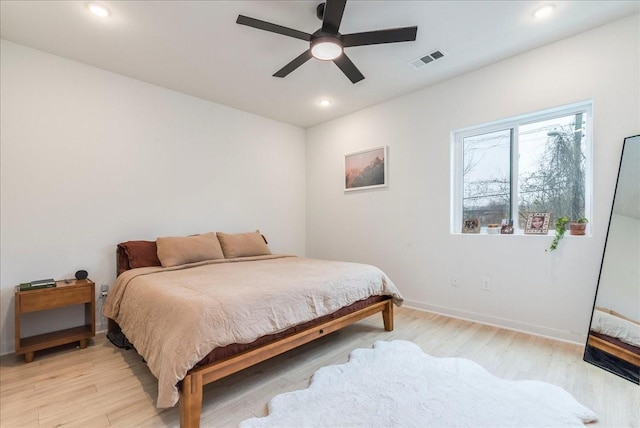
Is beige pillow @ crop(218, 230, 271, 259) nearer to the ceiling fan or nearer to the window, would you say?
the ceiling fan

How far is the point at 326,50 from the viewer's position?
2188 millimetres

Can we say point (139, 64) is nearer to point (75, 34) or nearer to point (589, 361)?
point (75, 34)

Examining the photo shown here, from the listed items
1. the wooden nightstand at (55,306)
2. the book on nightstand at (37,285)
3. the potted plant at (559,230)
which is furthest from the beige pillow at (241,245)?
the potted plant at (559,230)

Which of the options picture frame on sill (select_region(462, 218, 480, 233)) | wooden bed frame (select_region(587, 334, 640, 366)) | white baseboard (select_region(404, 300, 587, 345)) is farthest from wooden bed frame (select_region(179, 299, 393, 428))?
wooden bed frame (select_region(587, 334, 640, 366))

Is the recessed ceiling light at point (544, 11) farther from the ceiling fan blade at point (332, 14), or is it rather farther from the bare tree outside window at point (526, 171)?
the ceiling fan blade at point (332, 14)

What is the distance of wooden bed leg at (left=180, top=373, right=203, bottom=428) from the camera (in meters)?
1.50

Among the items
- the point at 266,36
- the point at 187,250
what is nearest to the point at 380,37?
the point at 266,36

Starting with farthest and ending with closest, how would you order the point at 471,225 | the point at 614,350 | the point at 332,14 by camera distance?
the point at 471,225
the point at 614,350
the point at 332,14

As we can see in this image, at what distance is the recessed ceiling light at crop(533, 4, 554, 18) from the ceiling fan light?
151 centimetres

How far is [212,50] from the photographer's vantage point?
106 inches

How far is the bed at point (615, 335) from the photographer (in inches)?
80.1

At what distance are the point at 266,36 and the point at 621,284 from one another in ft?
11.2

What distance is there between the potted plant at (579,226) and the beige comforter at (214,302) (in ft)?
5.26

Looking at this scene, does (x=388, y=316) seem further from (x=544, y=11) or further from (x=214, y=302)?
(x=544, y=11)
